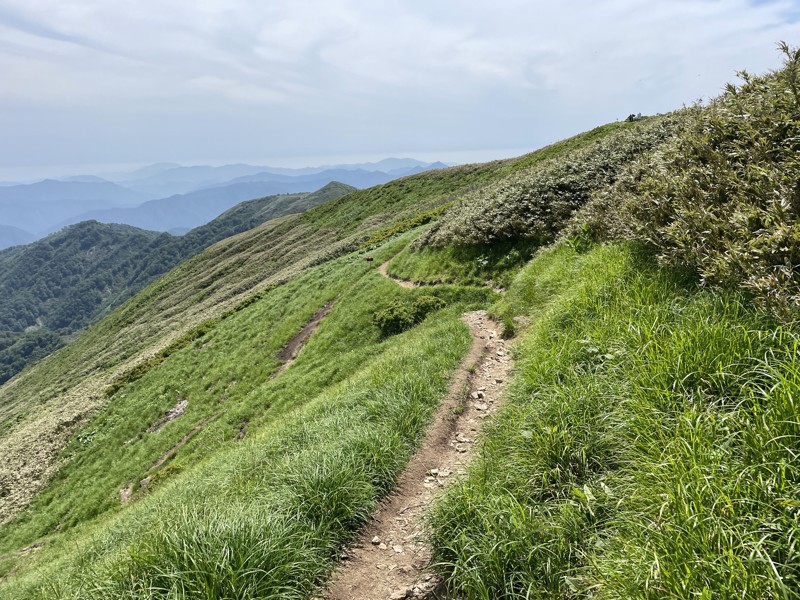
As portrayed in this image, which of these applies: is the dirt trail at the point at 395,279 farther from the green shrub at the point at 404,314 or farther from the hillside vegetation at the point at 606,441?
the hillside vegetation at the point at 606,441

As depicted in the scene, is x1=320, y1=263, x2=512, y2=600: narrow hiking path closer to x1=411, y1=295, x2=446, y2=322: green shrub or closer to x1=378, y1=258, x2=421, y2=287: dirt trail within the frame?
x1=411, y1=295, x2=446, y2=322: green shrub

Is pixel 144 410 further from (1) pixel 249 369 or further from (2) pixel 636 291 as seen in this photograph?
(2) pixel 636 291

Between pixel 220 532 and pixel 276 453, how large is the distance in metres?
5.33

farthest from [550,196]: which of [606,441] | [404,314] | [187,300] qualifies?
[187,300]

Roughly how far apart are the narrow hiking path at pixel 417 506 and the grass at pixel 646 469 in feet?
2.18

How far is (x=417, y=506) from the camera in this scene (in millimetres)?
7281

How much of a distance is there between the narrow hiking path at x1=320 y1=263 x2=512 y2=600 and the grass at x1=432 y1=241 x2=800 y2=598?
66 centimetres

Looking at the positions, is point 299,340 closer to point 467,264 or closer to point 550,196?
point 467,264

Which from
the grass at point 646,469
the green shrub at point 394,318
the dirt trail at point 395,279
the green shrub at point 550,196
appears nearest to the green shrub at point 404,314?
the green shrub at point 394,318

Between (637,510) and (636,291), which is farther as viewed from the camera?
(636,291)

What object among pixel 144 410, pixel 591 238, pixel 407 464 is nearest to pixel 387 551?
pixel 407 464

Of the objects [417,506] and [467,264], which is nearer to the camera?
[417,506]

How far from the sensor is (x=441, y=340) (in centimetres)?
1453

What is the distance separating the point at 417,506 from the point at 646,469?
4.03 m
